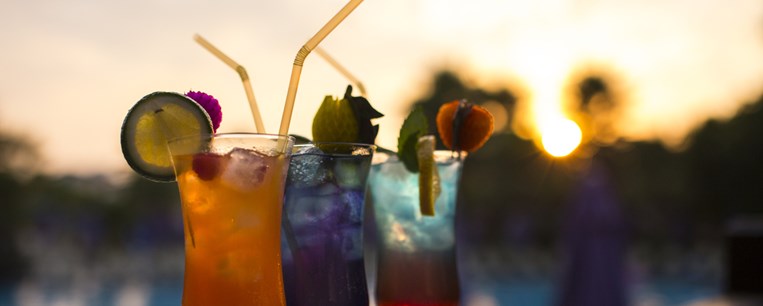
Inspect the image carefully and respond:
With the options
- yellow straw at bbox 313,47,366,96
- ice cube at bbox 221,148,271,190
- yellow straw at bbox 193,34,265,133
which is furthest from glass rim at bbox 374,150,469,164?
ice cube at bbox 221,148,271,190

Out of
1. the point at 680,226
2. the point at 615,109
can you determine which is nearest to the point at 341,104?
the point at 680,226

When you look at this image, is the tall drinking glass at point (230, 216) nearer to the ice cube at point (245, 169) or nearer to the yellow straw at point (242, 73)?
the ice cube at point (245, 169)

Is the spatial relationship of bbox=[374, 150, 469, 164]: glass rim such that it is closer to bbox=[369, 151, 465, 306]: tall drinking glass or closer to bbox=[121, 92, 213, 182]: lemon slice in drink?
bbox=[369, 151, 465, 306]: tall drinking glass

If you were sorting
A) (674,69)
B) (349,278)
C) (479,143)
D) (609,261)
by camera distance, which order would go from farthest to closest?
(674,69) < (609,261) < (479,143) < (349,278)

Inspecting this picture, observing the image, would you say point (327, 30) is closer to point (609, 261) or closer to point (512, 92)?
point (609, 261)

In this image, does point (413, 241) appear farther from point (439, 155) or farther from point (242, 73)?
point (242, 73)

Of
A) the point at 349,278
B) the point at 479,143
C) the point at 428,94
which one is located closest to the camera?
the point at 349,278

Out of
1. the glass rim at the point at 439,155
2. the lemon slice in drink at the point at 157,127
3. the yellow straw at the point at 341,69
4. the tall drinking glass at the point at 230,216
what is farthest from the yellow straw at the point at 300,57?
the glass rim at the point at 439,155
